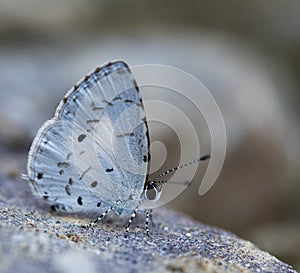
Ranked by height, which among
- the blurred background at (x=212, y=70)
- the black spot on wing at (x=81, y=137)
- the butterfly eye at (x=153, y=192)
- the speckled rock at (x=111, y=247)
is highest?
the blurred background at (x=212, y=70)

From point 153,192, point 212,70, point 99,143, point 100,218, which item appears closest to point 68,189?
point 100,218

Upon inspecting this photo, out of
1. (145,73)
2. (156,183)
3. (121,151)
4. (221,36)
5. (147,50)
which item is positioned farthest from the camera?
(221,36)

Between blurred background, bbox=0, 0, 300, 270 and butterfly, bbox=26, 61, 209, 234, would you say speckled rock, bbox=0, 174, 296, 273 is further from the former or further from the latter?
blurred background, bbox=0, 0, 300, 270

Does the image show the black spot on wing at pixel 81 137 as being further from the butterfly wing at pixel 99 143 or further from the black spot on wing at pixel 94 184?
the black spot on wing at pixel 94 184

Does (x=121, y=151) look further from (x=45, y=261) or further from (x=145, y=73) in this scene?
(x=145, y=73)

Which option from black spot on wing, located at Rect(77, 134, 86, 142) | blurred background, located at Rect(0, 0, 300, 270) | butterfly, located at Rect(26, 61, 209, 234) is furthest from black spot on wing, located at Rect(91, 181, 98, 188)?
blurred background, located at Rect(0, 0, 300, 270)

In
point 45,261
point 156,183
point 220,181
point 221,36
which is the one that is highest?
point 221,36

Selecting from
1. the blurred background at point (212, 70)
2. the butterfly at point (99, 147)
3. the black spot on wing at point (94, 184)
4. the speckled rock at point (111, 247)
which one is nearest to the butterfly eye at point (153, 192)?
the butterfly at point (99, 147)

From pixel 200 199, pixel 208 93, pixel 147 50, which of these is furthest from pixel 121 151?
pixel 147 50
